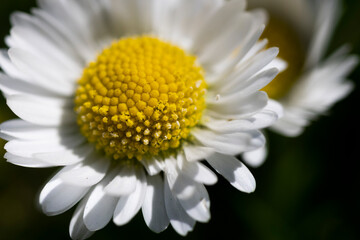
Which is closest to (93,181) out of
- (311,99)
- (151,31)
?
(151,31)

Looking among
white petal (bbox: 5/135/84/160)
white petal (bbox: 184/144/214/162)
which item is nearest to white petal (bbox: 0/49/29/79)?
white petal (bbox: 5/135/84/160)

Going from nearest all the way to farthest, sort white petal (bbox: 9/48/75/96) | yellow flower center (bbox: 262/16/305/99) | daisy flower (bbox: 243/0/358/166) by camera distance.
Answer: white petal (bbox: 9/48/75/96) < daisy flower (bbox: 243/0/358/166) < yellow flower center (bbox: 262/16/305/99)

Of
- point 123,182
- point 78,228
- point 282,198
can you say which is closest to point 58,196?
point 78,228

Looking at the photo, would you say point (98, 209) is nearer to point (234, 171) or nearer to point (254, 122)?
point (234, 171)

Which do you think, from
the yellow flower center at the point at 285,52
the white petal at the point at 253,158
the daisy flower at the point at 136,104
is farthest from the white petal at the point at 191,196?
the yellow flower center at the point at 285,52

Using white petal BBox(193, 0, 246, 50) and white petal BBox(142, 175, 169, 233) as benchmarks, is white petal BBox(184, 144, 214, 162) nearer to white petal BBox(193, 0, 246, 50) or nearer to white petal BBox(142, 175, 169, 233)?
white petal BBox(142, 175, 169, 233)

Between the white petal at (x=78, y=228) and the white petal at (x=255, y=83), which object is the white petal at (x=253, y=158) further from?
the white petal at (x=78, y=228)
